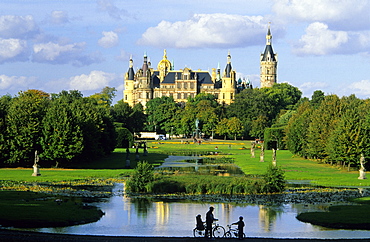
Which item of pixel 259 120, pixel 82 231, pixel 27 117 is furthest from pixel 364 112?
pixel 259 120

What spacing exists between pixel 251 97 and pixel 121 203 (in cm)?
14621

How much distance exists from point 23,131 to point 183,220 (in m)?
39.7

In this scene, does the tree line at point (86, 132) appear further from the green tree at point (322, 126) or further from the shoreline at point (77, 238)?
the shoreline at point (77, 238)

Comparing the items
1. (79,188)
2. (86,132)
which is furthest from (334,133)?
(79,188)

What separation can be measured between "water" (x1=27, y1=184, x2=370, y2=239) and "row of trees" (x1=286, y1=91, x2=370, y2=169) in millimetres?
28121

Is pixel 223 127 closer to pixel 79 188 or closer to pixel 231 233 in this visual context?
pixel 79 188

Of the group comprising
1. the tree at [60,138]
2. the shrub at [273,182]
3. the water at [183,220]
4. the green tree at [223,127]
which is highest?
the green tree at [223,127]

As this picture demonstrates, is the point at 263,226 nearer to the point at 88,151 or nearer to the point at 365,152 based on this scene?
the point at 365,152

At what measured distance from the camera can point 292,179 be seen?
6312 cm

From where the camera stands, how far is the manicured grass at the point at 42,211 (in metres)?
36.4

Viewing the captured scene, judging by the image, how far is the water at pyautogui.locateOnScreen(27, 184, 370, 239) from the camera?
3544cm

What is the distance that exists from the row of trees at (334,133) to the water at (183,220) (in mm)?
28121

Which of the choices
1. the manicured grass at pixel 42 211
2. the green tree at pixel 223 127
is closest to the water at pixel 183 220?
the manicured grass at pixel 42 211

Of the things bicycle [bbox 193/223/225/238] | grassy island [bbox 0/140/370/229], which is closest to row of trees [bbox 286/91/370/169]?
grassy island [bbox 0/140/370/229]
